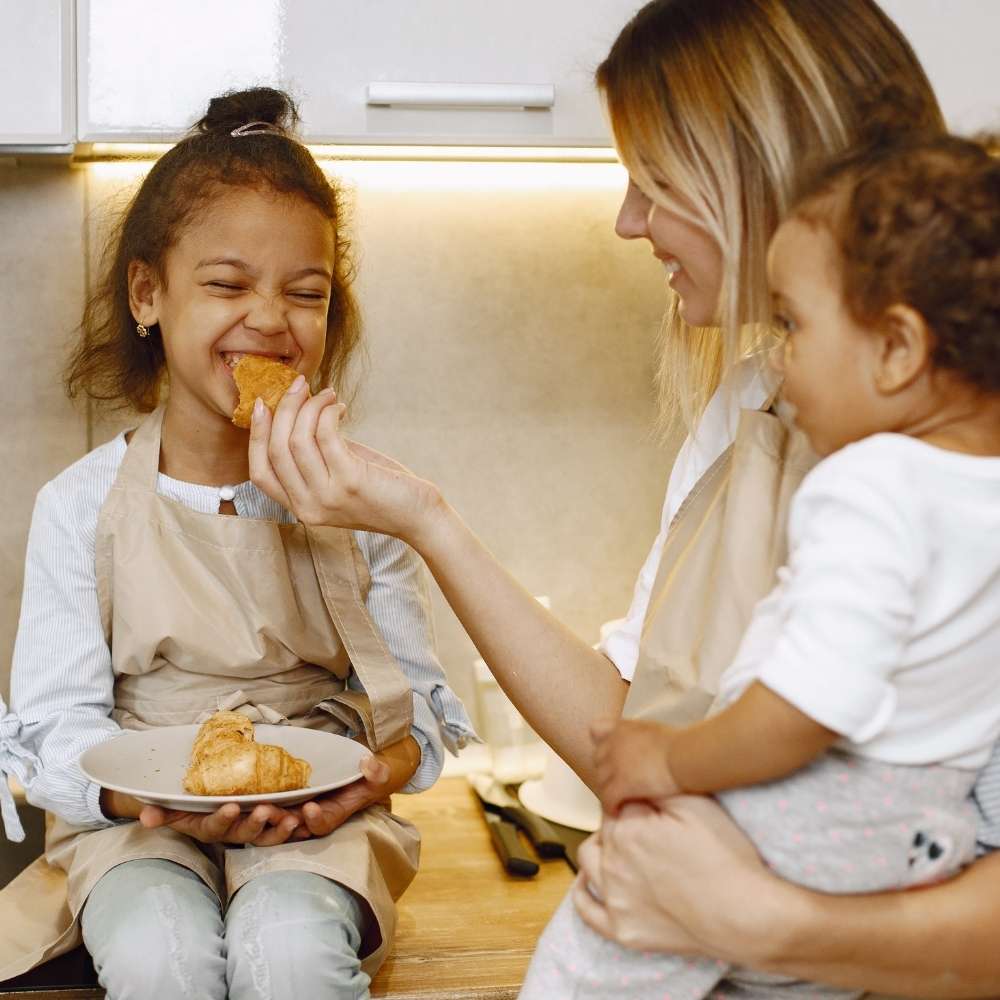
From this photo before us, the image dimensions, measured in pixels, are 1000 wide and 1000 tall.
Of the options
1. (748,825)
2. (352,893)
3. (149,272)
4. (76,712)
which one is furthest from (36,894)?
(748,825)

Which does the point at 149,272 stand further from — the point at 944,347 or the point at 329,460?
the point at 944,347

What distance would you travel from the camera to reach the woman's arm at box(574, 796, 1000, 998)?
84 cm

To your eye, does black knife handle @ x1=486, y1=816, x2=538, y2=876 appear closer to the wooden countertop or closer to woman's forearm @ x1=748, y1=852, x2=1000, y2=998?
the wooden countertop

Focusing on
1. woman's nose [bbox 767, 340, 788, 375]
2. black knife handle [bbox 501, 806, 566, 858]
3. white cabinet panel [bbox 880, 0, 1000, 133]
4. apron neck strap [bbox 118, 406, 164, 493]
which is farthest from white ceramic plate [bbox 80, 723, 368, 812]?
white cabinet panel [bbox 880, 0, 1000, 133]

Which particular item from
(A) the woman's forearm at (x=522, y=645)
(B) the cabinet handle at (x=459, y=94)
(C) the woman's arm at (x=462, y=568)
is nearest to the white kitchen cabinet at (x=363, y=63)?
(B) the cabinet handle at (x=459, y=94)

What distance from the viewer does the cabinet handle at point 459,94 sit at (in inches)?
54.4

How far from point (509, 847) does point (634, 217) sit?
2.59ft

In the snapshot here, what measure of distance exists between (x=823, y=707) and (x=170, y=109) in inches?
39.6

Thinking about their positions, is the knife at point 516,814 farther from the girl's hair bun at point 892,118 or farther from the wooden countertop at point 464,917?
the girl's hair bun at point 892,118

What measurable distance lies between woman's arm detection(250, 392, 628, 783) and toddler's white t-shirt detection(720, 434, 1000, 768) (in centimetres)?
29

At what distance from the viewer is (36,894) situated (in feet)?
4.27

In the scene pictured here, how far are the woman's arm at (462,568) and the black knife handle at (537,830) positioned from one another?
395 millimetres

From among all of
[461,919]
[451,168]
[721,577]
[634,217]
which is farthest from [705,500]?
[451,168]

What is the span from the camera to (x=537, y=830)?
1.59 metres
